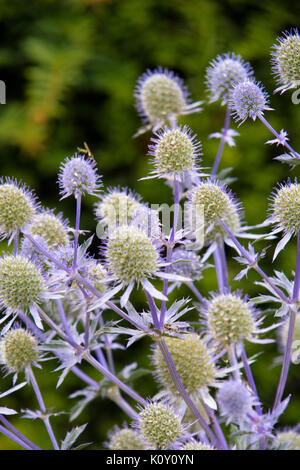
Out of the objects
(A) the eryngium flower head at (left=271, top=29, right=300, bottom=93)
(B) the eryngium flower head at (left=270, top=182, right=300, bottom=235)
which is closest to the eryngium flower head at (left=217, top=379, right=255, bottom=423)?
(B) the eryngium flower head at (left=270, top=182, right=300, bottom=235)

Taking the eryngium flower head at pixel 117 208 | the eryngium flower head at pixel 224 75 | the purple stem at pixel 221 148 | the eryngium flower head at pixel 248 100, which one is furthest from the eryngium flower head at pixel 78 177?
the eryngium flower head at pixel 224 75

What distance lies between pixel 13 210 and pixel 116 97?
5.69 ft

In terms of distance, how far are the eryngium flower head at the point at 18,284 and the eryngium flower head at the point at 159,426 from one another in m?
0.33

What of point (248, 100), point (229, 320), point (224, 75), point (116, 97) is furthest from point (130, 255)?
point (116, 97)

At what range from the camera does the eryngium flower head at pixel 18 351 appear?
4.08ft

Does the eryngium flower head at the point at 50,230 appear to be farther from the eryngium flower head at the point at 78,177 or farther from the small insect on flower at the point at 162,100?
the small insect on flower at the point at 162,100

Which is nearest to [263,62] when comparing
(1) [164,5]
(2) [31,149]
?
(1) [164,5]

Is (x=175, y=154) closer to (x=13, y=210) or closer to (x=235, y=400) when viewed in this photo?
(x=13, y=210)

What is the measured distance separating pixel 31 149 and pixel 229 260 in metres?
1.10

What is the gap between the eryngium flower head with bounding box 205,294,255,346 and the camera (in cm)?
121
